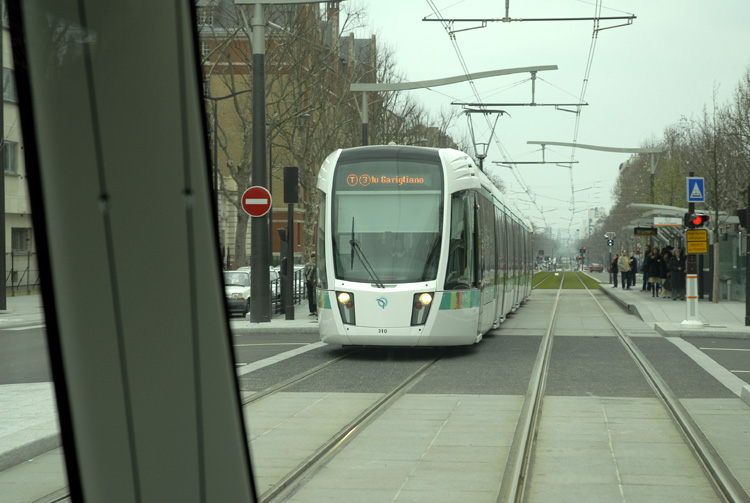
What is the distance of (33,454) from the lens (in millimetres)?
5691

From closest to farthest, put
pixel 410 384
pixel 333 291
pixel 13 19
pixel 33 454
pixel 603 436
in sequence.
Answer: pixel 13 19, pixel 33 454, pixel 603 436, pixel 410 384, pixel 333 291

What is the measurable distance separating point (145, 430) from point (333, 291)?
1116cm

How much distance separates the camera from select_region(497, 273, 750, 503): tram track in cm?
587

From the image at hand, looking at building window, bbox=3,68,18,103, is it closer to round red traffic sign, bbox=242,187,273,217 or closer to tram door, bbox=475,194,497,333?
tram door, bbox=475,194,497,333

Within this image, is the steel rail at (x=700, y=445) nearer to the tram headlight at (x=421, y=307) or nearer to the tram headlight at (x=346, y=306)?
the tram headlight at (x=421, y=307)

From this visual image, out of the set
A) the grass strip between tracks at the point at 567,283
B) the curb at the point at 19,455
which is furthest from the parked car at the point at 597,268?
the curb at the point at 19,455

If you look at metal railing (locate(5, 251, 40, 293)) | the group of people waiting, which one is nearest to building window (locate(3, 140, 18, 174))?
metal railing (locate(5, 251, 40, 293))

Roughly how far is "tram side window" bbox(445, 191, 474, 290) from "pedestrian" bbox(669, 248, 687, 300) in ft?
58.0

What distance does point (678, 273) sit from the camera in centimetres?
3091

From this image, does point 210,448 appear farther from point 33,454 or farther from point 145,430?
point 33,454

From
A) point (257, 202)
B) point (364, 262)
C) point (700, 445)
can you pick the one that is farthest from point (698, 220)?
point (700, 445)

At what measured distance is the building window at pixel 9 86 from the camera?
91.4 inches

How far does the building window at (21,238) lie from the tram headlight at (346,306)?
10809mm

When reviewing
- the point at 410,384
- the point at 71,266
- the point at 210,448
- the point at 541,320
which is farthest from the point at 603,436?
the point at 541,320
